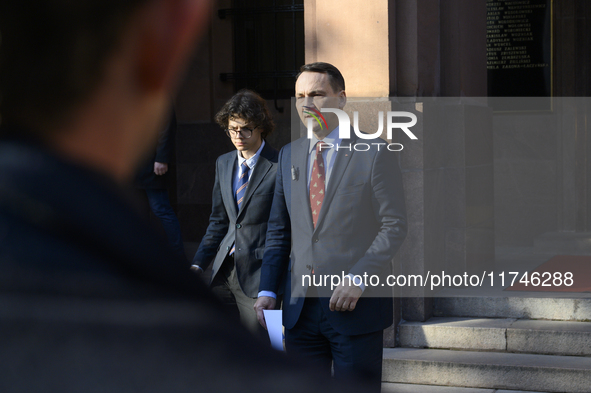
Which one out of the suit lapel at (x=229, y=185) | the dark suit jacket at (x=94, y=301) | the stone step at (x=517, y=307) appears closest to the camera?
the dark suit jacket at (x=94, y=301)

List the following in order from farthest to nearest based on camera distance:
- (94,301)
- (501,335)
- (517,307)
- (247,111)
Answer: (517,307) < (501,335) < (247,111) < (94,301)

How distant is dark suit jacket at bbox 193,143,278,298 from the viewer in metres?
3.51

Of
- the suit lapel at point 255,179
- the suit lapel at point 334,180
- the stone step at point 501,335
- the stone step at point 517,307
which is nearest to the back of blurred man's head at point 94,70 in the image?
the suit lapel at point 334,180

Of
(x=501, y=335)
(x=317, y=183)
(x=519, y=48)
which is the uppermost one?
(x=519, y=48)

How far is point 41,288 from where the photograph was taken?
0.99 feet

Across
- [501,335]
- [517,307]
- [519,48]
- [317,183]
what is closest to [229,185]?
[317,183]

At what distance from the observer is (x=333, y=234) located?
9.62ft

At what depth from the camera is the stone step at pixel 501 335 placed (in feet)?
14.7

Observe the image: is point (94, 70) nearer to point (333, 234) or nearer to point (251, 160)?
point (333, 234)

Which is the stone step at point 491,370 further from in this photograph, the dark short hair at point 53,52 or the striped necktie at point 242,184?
the dark short hair at point 53,52

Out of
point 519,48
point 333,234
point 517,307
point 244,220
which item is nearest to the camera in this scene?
point 333,234

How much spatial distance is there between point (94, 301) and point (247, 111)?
3.40m

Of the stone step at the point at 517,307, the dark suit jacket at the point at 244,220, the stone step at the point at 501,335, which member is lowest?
the stone step at the point at 501,335

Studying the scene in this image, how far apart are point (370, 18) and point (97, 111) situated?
4615 mm
